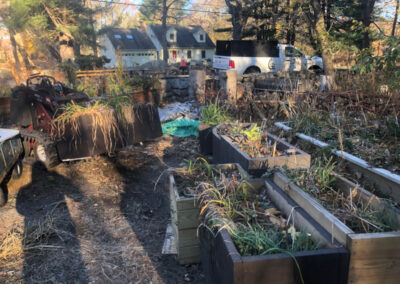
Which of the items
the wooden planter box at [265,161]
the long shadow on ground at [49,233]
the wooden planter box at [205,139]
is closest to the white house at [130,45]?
the wooden planter box at [205,139]

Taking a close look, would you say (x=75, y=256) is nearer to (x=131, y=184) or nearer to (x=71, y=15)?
(x=131, y=184)

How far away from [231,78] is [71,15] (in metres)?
16.2

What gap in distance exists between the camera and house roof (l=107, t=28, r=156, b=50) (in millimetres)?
40344

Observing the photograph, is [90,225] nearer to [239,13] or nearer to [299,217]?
[299,217]

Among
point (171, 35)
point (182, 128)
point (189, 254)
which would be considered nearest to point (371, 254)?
point (189, 254)

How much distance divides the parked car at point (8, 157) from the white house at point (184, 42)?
39.2 m

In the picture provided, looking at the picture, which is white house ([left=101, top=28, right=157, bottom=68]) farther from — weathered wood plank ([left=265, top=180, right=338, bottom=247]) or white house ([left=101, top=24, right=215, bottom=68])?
weathered wood plank ([left=265, top=180, right=338, bottom=247])

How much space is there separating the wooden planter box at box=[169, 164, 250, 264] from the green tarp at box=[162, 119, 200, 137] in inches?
183

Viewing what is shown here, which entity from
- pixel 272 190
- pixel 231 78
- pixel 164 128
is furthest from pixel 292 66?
pixel 272 190

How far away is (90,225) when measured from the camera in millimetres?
3910

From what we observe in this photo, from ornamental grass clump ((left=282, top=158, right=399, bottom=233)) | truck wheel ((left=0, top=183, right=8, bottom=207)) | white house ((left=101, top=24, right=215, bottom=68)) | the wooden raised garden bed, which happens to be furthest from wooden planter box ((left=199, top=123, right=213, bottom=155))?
white house ((left=101, top=24, right=215, bottom=68))

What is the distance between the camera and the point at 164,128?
26.0ft

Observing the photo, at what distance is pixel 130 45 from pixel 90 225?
41.0 meters

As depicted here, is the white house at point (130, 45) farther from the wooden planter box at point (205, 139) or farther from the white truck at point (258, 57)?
the wooden planter box at point (205, 139)
